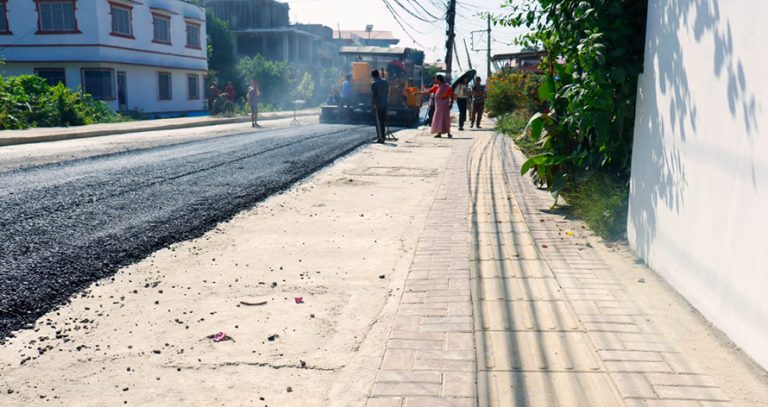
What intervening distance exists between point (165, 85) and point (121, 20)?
5242 mm

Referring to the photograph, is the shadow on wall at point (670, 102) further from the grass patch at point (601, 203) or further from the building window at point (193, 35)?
the building window at point (193, 35)

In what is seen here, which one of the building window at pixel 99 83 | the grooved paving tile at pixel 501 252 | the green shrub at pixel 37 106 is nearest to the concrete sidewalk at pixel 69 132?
the green shrub at pixel 37 106

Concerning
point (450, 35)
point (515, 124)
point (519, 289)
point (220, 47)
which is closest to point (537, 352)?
point (519, 289)

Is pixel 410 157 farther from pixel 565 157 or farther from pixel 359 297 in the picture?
pixel 359 297

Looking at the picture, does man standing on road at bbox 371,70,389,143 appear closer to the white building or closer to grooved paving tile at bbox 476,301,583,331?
grooved paving tile at bbox 476,301,583,331

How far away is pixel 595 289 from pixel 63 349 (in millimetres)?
3311

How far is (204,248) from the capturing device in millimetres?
5691

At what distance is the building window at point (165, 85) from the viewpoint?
37.1 metres

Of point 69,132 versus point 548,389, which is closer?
point 548,389

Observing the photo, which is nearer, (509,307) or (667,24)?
(509,307)

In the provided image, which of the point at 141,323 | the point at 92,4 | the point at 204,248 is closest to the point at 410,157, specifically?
the point at 204,248

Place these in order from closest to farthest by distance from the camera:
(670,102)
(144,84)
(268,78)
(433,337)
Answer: (433,337), (670,102), (144,84), (268,78)

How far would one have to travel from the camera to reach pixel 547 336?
11.6 ft

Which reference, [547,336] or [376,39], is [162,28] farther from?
[376,39]
